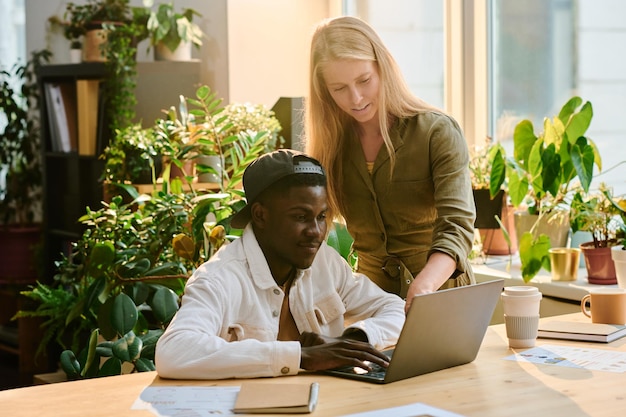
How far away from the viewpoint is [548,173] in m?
3.34

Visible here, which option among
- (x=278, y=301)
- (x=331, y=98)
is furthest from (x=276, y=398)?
(x=331, y=98)

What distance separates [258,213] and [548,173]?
4.99ft

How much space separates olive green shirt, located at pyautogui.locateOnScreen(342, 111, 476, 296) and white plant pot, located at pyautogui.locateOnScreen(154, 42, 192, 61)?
2.25 m

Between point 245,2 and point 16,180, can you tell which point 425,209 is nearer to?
point 245,2

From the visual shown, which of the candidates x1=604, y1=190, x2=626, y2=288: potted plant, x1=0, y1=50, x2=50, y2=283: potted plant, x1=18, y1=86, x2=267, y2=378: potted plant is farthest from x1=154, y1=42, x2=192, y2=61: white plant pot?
x1=604, y1=190, x2=626, y2=288: potted plant

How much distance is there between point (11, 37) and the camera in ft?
21.5

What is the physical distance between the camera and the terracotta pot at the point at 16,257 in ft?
19.0

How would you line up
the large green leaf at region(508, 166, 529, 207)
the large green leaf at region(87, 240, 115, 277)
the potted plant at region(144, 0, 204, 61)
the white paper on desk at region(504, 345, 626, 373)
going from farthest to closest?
the potted plant at region(144, 0, 204, 61) → the large green leaf at region(508, 166, 529, 207) → the large green leaf at region(87, 240, 115, 277) → the white paper on desk at region(504, 345, 626, 373)

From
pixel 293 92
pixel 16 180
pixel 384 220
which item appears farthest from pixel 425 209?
pixel 16 180

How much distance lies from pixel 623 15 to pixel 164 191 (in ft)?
6.09

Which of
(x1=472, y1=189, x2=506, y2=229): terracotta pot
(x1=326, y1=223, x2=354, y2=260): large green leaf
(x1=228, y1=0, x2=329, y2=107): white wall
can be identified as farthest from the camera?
(x1=228, y1=0, x2=329, y2=107): white wall

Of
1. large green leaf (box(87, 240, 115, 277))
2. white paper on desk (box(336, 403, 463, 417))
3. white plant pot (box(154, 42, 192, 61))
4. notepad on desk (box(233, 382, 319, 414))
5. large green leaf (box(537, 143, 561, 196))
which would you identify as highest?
white plant pot (box(154, 42, 192, 61))

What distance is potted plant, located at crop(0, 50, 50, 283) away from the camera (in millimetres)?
5801

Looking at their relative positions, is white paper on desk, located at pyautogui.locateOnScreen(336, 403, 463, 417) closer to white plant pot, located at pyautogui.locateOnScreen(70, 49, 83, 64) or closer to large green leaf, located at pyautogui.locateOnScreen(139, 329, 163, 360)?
large green leaf, located at pyautogui.locateOnScreen(139, 329, 163, 360)
